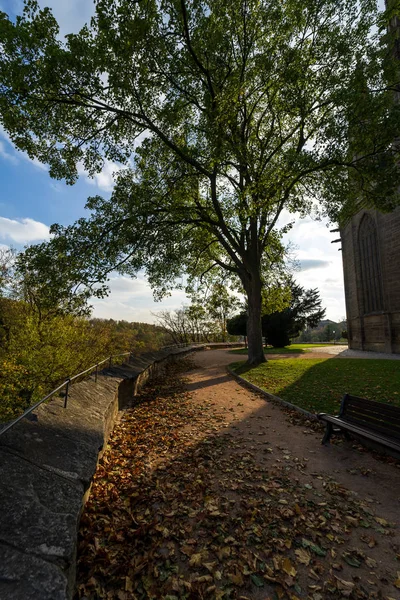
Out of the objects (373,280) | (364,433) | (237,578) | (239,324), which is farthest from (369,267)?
(237,578)

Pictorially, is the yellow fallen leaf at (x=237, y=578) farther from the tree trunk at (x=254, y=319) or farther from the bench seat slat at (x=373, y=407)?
the tree trunk at (x=254, y=319)

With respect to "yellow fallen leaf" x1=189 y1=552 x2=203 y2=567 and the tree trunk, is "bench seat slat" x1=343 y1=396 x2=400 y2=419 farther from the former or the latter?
the tree trunk

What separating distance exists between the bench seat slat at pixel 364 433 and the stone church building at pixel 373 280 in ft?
52.6

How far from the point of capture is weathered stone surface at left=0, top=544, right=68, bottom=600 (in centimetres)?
142

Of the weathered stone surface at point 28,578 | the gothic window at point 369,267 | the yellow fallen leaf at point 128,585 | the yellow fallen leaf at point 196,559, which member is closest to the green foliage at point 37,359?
the yellow fallen leaf at point 128,585

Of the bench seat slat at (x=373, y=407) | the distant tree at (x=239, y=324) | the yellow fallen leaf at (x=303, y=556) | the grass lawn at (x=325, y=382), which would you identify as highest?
the distant tree at (x=239, y=324)

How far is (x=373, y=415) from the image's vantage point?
15.7 feet

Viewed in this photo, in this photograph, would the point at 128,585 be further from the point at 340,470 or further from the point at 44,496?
the point at 340,470

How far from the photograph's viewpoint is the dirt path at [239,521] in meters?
2.39

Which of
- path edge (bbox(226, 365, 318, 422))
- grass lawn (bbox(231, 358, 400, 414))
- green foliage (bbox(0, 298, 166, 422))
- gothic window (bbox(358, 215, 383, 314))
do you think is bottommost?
path edge (bbox(226, 365, 318, 422))

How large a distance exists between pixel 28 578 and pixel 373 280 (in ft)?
76.9

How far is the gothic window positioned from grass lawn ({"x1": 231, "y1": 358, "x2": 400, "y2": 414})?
968 centimetres

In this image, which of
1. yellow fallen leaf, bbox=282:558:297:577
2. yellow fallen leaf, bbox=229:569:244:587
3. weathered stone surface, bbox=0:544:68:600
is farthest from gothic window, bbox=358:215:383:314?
weathered stone surface, bbox=0:544:68:600

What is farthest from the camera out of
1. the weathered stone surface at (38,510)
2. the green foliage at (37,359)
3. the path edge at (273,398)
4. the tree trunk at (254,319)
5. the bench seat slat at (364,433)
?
the tree trunk at (254,319)
